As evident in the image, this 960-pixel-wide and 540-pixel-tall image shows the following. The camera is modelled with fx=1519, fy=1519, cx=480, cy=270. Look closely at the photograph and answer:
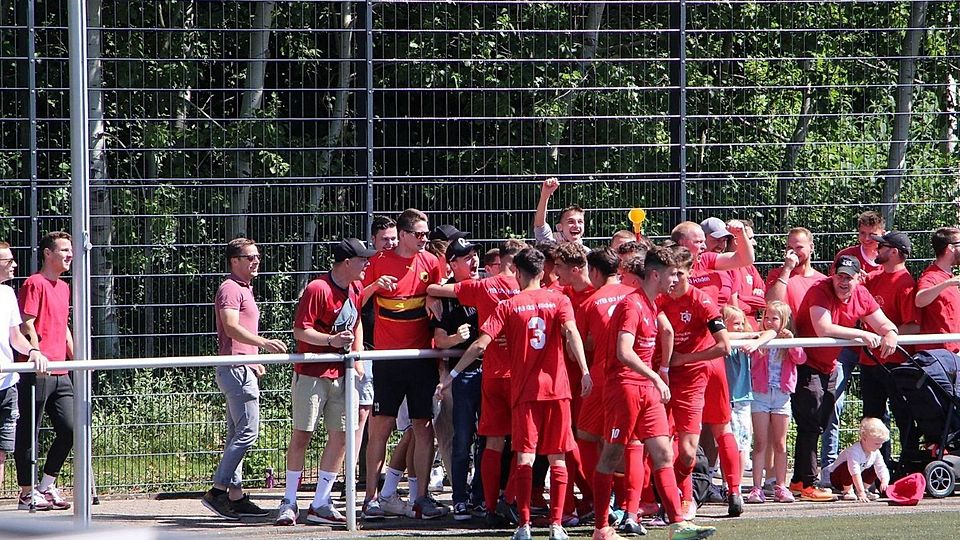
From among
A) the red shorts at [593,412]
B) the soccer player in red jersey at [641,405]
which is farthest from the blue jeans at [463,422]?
the soccer player in red jersey at [641,405]

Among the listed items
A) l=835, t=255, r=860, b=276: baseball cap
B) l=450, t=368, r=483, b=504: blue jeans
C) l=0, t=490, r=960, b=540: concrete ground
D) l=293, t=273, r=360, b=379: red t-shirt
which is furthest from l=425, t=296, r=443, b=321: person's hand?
l=835, t=255, r=860, b=276: baseball cap

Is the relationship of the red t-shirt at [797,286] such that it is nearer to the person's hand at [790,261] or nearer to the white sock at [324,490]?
the person's hand at [790,261]

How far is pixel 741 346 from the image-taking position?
1037cm

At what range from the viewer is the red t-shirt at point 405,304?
415 inches

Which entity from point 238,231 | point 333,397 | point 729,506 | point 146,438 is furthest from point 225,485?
point 729,506

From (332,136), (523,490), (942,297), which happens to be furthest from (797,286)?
(332,136)

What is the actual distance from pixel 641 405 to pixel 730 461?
1253 millimetres

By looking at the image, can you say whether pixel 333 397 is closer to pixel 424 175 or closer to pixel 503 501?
pixel 503 501

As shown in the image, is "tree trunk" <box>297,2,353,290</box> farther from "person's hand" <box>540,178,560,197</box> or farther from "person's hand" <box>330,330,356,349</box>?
"person's hand" <box>330,330,356,349</box>

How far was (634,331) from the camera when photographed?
29.7 feet

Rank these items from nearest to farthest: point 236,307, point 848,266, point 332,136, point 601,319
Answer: point 601,319 → point 236,307 → point 848,266 → point 332,136

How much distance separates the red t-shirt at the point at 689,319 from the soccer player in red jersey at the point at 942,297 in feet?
7.44

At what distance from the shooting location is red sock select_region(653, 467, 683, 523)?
30.0ft

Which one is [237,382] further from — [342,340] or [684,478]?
[684,478]
